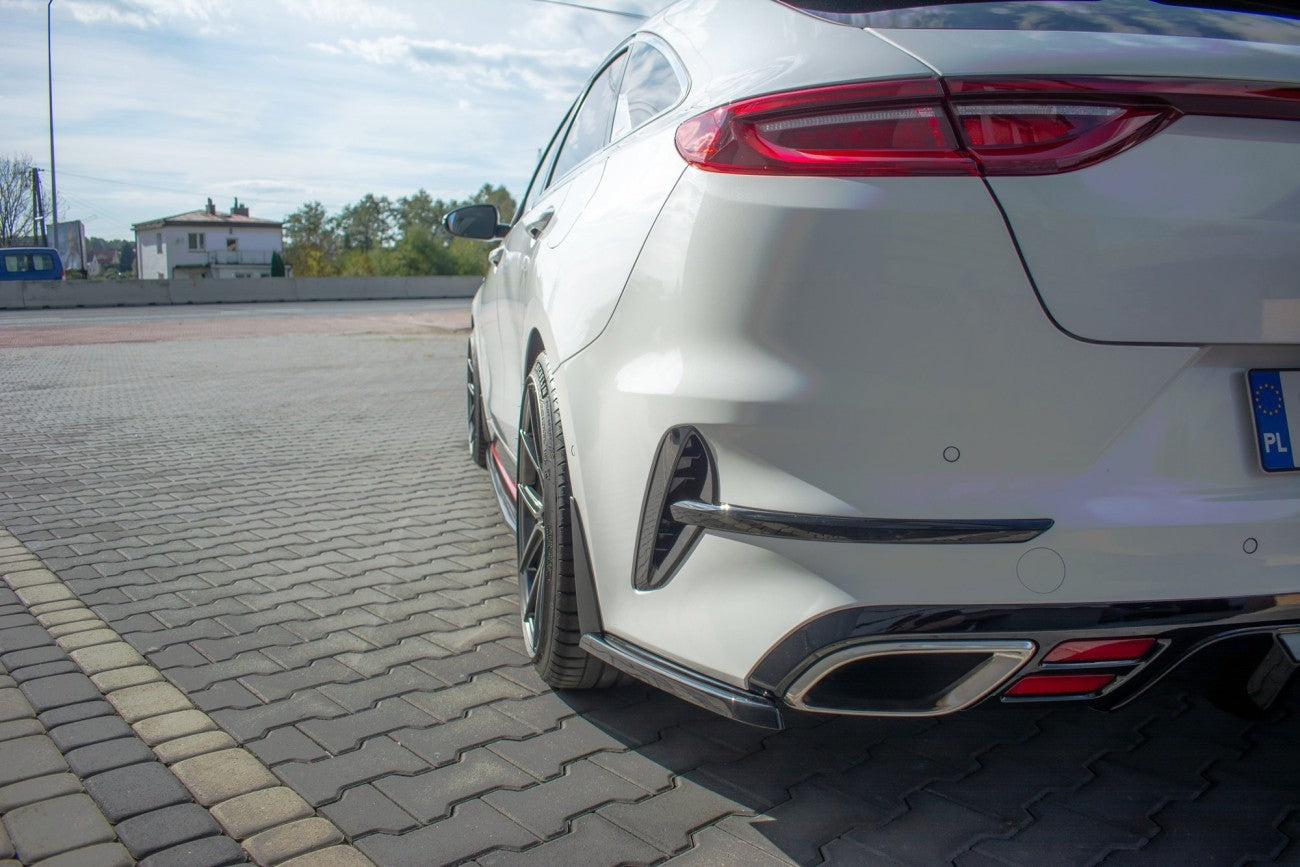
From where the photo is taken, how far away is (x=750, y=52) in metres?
2.22

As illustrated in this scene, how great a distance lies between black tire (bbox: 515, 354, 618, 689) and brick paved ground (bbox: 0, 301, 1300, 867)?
0.14 m

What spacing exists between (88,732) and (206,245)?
380 ft

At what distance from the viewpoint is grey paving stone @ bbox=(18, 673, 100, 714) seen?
2945mm

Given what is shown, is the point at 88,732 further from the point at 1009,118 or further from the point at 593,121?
the point at 1009,118

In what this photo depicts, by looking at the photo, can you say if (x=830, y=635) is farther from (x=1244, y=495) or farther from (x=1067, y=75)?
(x=1067, y=75)

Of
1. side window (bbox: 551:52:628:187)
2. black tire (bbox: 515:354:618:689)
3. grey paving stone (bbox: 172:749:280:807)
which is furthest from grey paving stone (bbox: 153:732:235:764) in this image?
side window (bbox: 551:52:628:187)

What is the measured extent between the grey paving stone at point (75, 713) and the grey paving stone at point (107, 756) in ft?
0.65

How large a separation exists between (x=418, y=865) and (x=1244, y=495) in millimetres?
1639

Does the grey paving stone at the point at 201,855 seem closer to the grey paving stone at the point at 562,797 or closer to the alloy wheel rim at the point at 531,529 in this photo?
the grey paving stone at the point at 562,797

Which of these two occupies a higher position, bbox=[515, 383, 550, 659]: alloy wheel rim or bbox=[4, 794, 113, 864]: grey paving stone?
bbox=[515, 383, 550, 659]: alloy wheel rim

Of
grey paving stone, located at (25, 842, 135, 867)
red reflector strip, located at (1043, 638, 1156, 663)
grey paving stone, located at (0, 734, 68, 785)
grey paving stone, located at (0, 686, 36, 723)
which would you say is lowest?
grey paving stone, located at (25, 842, 135, 867)

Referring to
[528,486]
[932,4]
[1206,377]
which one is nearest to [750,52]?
[932,4]

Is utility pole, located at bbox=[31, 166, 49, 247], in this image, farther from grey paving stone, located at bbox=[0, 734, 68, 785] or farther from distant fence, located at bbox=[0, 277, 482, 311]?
grey paving stone, located at bbox=[0, 734, 68, 785]

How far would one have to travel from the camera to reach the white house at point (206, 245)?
351 feet
